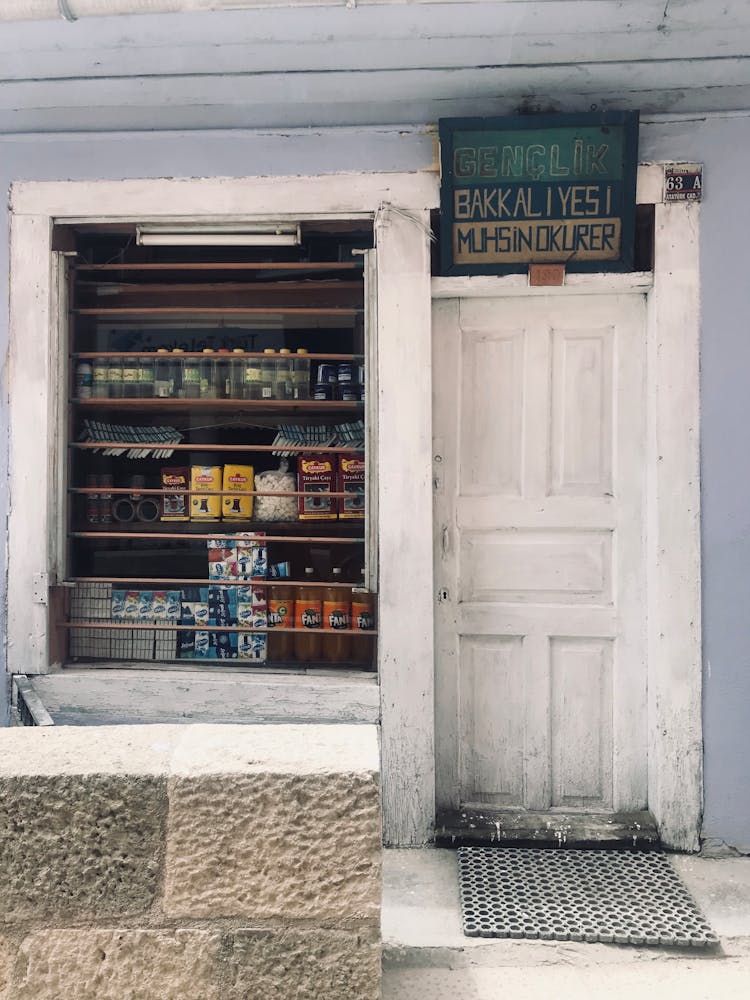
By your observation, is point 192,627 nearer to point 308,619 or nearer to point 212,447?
point 308,619

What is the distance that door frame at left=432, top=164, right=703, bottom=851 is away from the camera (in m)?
3.89

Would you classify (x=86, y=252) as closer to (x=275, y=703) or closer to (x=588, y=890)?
(x=275, y=703)

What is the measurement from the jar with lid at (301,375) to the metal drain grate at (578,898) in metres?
2.32


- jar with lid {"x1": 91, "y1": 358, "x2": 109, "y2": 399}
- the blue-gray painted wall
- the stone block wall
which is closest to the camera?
the stone block wall

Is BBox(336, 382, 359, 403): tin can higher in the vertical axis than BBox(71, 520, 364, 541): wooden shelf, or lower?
higher

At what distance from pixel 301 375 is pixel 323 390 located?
0.45 feet

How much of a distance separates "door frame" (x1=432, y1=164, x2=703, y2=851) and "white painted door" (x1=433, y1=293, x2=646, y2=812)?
172 mm

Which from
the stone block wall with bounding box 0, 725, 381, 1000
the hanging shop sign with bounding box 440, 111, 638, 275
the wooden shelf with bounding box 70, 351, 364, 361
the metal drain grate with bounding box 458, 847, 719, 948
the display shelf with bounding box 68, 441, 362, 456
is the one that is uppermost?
the hanging shop sign with bounding box 440, 111, 638, 275

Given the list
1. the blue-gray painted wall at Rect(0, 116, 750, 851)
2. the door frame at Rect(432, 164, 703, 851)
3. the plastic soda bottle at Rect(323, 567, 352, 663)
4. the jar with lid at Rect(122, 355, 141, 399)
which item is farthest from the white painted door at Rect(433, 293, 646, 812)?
the jar with lid at Rect(122, 355, 141, 399)

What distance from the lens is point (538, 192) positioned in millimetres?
3969

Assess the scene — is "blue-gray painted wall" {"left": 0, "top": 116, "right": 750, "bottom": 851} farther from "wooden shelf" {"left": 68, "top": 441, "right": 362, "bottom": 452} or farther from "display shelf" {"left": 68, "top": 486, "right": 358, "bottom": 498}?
"display shelf" {"left": 68, "top": 486, "right": 358, "bottom": 498}

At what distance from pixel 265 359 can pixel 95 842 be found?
281 centimetres

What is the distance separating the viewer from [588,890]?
11.5 feet

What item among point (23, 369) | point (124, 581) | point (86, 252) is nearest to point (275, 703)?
point (124, 581)
